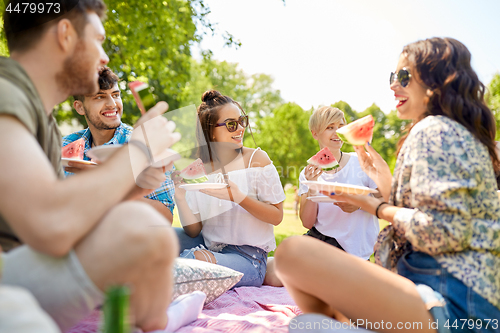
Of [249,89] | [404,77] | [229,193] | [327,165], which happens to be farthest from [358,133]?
[249,89]

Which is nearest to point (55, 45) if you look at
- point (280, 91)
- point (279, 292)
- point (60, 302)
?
point (60, 302)

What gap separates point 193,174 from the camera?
3.77 metres

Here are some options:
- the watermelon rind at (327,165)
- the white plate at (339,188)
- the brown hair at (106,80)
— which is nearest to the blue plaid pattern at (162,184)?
the brown hair at (106,80)

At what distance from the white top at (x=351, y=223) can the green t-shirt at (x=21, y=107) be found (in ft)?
9.54

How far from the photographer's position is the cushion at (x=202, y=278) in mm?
2926

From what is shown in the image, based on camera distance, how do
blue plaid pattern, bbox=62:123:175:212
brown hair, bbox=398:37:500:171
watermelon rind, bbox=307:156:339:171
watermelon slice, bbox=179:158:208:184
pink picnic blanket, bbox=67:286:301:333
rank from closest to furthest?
brown hair, bbox=398:37:500:171, pink picnic blanket, bbox=67:286:301:333, watermelon slice, bbox=179:158:208:184, blue plaid pattern, bbox=62:123:175:212, watermelon rind, bbox=307:156:339:171

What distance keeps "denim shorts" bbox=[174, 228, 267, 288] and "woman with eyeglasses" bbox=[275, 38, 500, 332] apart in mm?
1501

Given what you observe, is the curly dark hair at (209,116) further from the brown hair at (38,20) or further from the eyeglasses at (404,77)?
the brown hair at (38,20)

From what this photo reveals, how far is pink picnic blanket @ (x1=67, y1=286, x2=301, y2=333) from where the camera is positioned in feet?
8.18

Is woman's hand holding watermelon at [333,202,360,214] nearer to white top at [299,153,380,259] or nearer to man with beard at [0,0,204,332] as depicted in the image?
white top at [299,153,380,259]

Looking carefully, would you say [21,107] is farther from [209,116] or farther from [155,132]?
[209,116]

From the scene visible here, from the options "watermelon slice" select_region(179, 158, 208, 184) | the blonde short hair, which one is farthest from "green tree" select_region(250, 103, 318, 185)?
"watermelon slice" select_region(179, 158, 208, 184)

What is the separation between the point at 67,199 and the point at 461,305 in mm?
1862

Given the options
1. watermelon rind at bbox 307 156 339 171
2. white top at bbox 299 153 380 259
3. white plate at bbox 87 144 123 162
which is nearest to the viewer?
white plate at bbox 87 144 123 162
